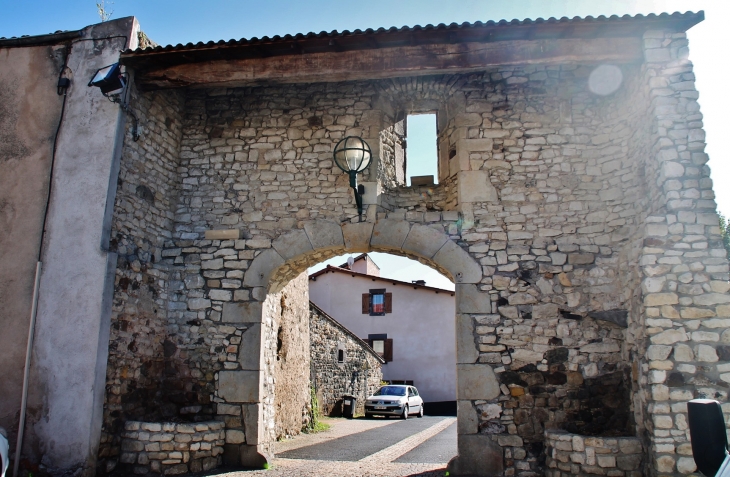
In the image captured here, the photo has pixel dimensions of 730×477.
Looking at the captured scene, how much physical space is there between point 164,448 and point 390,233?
3.62 m

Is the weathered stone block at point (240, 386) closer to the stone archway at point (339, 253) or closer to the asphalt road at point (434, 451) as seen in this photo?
the stone archway at point (339, 253)

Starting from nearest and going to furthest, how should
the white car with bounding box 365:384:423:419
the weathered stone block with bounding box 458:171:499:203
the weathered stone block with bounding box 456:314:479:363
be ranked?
the weathered stone block with bounding box 456:314:479:363
the weathered stone block with bounding box 458:171:499:203
the white car with bounding box 365:384:423:419

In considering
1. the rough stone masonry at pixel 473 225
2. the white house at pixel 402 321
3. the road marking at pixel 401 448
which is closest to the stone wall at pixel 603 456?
the rough stone masonry at pixel 473 225

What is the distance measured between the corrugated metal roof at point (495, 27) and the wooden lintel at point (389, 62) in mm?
181

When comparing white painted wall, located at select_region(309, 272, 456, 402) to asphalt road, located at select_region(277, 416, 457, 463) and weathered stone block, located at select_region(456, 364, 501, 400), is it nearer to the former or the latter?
asphalt road, located at select_region(277, 416, 457, 463)

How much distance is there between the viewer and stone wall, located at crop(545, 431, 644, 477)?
5.68 meters

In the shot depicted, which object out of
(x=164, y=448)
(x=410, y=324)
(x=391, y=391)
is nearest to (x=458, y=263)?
(x=164, y=448)

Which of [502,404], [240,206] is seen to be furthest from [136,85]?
[502,404]

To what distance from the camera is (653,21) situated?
21.1ft

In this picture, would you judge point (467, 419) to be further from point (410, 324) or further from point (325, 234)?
point (410, 324)

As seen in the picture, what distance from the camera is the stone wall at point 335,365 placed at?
Result: 47.0ft

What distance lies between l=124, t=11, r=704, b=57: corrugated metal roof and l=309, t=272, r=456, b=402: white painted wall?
1837 cm

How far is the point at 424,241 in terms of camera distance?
7.17m

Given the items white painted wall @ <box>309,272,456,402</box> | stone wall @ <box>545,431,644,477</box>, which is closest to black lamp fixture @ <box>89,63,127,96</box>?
stone wall @ <box>545,431,644,477</box>
